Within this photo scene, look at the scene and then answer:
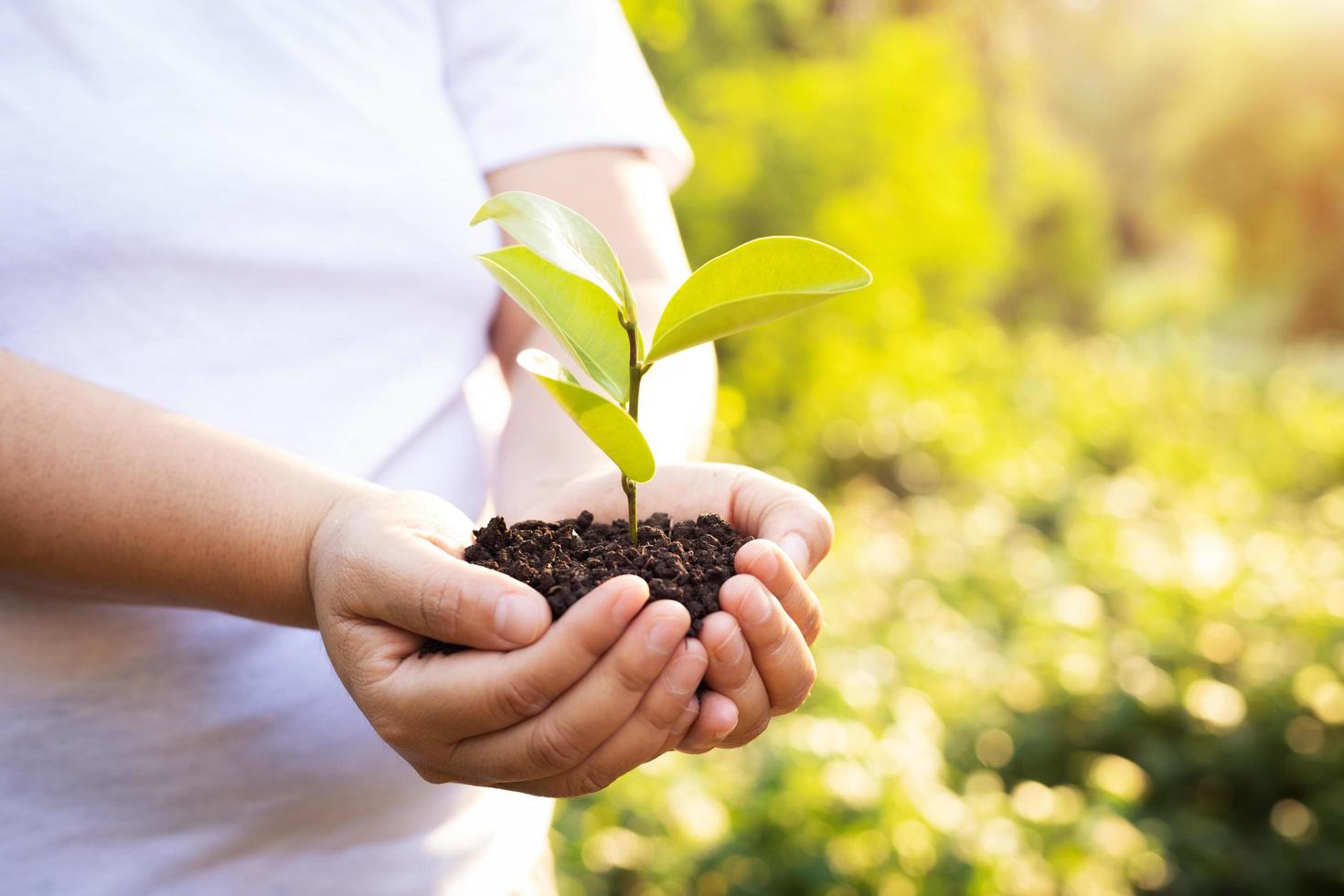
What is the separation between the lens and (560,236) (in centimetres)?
103

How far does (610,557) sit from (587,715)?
7.2 inches

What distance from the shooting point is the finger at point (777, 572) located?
976 mm

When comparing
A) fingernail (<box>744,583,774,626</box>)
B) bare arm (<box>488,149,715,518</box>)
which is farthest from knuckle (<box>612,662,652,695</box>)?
bare arm (<box>488,149,715,518</box>)

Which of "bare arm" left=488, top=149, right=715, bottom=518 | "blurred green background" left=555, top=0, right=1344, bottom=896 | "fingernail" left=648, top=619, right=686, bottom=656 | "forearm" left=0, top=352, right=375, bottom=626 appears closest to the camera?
"fingernail" left=648, top=619, right=686, bottom=656

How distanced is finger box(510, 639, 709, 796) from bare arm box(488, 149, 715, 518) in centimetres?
39

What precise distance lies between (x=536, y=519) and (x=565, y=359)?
0.79ft

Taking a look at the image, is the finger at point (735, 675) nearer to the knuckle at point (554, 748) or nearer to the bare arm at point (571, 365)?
the knuckle at point (554, 748)

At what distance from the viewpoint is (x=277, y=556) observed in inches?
41.0

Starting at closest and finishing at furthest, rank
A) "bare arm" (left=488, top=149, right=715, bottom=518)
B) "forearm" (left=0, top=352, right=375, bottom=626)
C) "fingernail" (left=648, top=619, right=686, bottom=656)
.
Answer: "fingernail" (left=648, top=619, right=686, bottom=656) < "forearm" (left=0, top=352, right=375, bottom=626) < "bare arm" (left=488, top=149, right=715, bottom=518)

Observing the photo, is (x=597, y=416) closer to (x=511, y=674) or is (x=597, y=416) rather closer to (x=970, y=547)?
(x=511, y=674)

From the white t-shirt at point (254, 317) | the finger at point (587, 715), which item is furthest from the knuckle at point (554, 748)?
the white t-shirt at point (254, 317)

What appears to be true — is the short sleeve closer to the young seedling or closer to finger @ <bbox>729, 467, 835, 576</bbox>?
the young seedling

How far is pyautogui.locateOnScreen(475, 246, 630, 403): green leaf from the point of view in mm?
1004

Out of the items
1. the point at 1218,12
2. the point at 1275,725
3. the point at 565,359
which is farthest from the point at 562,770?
the point at 1218,12
